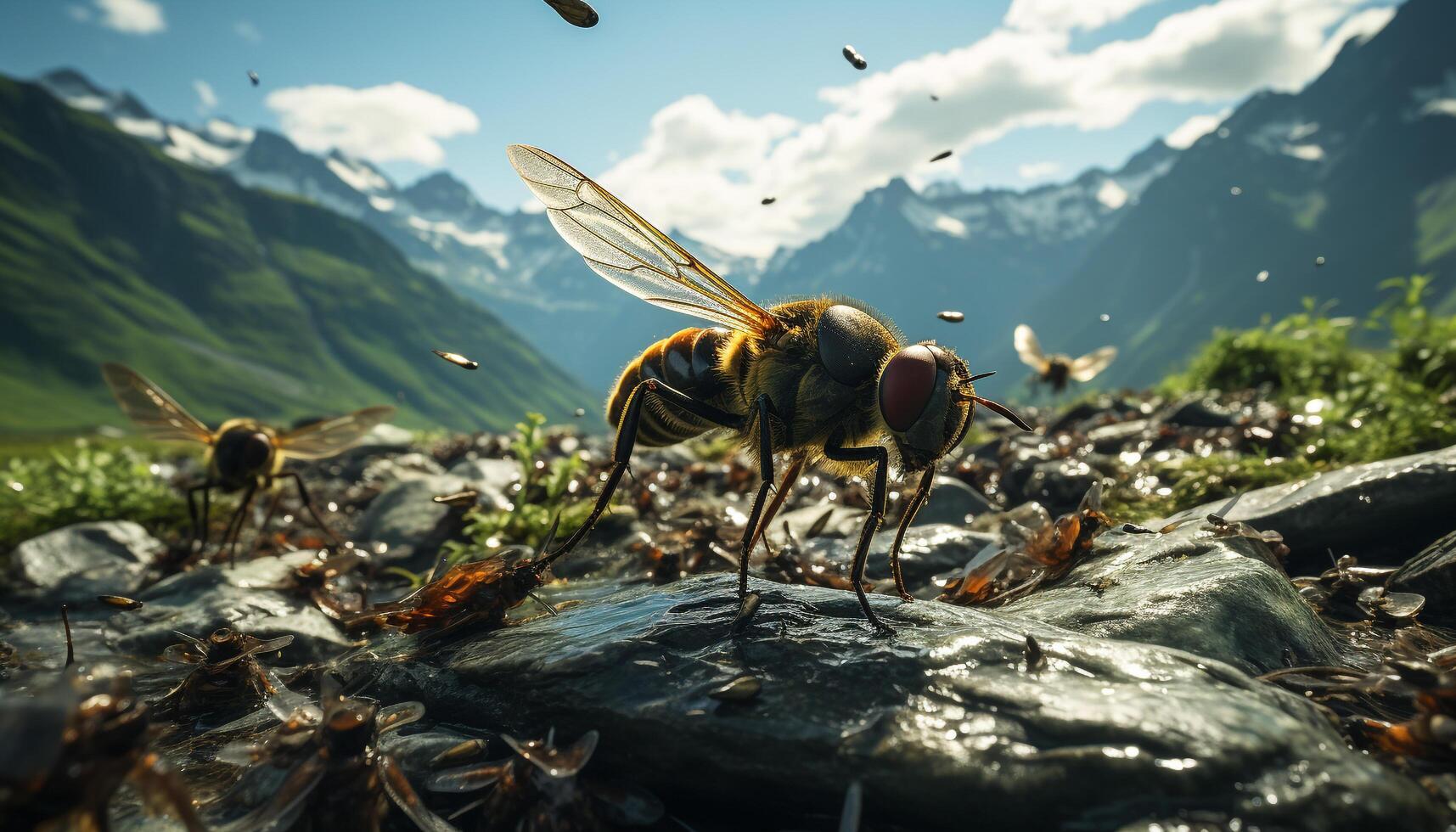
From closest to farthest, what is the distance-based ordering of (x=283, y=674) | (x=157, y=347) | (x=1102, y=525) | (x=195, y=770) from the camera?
1. (x=195, y=770)
2. (x=283, y=674)
3. (x=1102, y=525)
4. (x=157, y=347)

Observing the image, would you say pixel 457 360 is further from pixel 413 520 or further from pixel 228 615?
pixel 413 520

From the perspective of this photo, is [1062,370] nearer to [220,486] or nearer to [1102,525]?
[1102,525]

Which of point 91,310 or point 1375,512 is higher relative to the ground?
point 1375,512

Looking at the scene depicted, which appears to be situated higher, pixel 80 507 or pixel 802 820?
pixel 802 820

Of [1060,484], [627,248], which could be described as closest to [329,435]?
[627,248]

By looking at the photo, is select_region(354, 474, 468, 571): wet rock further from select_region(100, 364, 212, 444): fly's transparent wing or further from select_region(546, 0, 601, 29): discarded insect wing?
select_region(546, 0, 601, 29): discarded insect wing

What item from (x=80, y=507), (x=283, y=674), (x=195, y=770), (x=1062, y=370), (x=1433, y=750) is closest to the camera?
(x=1433, y=750)

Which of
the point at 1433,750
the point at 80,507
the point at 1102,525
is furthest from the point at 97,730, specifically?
the point at 80,507

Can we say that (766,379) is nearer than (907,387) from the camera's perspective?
No
